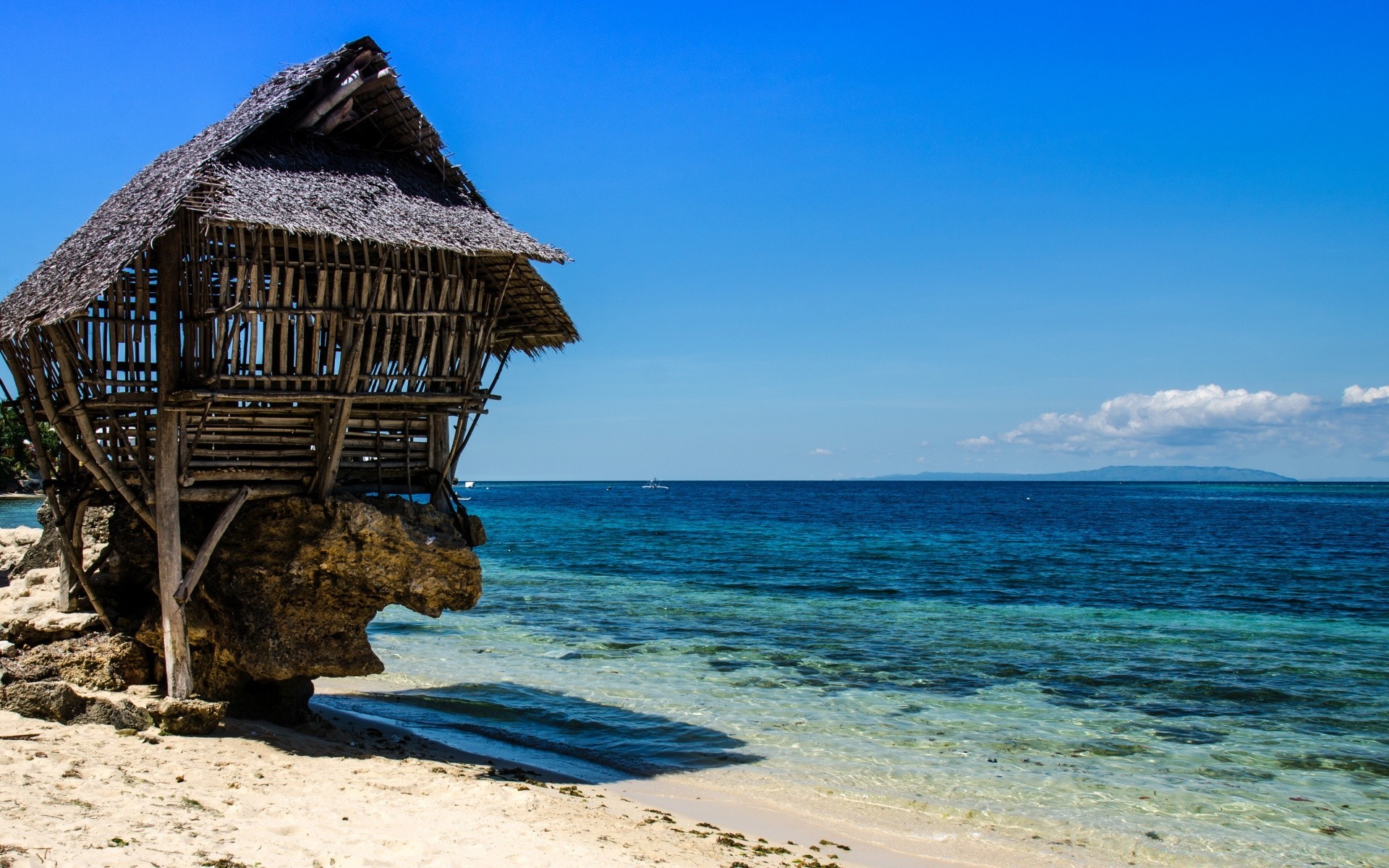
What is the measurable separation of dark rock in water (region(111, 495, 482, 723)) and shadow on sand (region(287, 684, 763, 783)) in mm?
1262

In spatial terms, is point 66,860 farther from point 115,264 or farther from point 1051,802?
point 1051,802

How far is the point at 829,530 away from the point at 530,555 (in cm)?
1955

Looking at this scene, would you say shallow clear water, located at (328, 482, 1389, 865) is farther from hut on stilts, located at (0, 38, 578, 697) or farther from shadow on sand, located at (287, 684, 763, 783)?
hut on stilts, located at (0, 38, 578, 697)

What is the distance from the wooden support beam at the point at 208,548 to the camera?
9.19 meters

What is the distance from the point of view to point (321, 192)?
942 centimetres

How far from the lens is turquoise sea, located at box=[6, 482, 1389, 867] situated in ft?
31.0

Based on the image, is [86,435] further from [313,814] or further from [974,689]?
[974,689]

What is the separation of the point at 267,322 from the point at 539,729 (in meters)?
5.97

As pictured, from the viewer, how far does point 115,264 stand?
8227 millimetres

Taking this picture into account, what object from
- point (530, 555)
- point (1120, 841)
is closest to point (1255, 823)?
point (1120, 841)

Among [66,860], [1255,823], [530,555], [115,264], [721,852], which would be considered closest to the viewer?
[66,860]

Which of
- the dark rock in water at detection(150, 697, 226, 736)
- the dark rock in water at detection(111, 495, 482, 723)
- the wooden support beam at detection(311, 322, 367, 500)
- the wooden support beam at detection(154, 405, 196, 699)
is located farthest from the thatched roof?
the dark rock in water at detection(150, 697, 226, 736)

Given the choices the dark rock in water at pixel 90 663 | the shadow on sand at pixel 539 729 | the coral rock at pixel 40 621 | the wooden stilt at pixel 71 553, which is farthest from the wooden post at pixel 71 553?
the shadow on sand at pixel 539 729

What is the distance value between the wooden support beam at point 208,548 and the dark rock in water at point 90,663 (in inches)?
37.0
